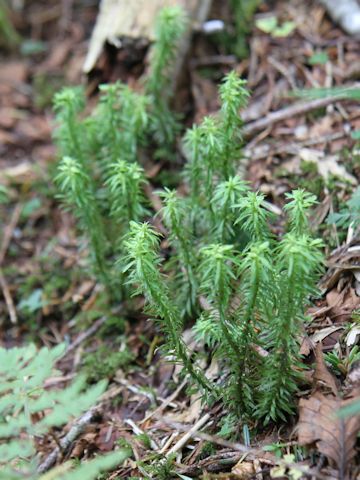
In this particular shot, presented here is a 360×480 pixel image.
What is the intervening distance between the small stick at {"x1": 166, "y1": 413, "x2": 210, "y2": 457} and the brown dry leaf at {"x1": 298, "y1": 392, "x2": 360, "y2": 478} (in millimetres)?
499

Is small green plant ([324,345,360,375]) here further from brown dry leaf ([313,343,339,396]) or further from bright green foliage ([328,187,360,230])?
bright green foliage ([328,187,360,230])

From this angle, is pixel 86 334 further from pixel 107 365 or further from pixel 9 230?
pixel 9 230

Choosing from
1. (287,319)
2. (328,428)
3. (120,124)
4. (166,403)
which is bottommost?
(166,403)

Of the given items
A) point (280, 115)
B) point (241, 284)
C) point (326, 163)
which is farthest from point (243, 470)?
point (280, 115)

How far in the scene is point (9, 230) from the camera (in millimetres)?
4000

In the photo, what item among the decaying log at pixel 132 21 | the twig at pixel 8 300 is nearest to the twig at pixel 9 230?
the twig at pixel 8 300

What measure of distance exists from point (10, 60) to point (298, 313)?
409 centimetres

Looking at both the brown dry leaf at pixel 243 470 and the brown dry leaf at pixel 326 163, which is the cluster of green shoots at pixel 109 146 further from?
the brown dry leaf at pixel 243 470

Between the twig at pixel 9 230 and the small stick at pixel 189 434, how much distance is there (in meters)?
1.98

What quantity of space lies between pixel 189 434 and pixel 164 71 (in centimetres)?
233

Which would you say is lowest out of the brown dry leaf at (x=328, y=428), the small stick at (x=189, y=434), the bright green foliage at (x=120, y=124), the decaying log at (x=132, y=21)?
the small stick at (x=189, y=434)

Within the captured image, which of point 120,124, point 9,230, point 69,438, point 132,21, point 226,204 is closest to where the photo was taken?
point 226,204

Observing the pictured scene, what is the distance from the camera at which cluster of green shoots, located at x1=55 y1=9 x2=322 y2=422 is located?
2094mm

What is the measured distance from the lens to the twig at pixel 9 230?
3.88 m
